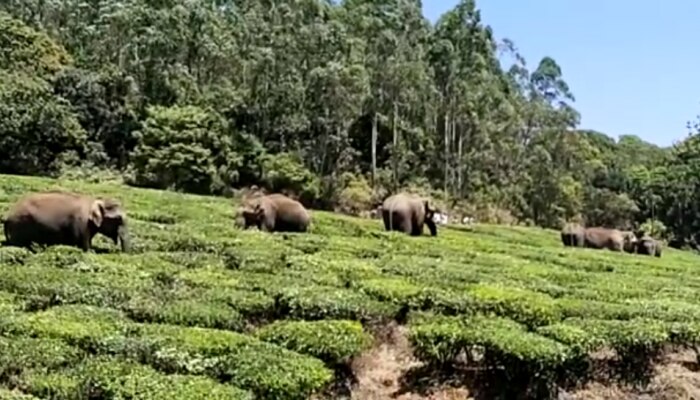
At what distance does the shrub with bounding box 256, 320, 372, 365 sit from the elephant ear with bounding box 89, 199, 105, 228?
6495 millimetres

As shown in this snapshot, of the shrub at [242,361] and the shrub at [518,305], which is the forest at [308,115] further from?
the shrub at [242,361]

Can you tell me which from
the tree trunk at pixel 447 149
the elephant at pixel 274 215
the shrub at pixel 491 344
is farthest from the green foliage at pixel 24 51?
the shrub at pixel 491 344

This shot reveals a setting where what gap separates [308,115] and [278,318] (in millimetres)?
47815

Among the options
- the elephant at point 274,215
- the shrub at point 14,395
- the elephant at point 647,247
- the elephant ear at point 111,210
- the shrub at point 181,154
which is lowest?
the elephant at point 647,247

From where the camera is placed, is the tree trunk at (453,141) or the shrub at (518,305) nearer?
the shrub at (518,305)

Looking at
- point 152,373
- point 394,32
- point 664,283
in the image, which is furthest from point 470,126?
point 152,373

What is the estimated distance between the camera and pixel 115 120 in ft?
190

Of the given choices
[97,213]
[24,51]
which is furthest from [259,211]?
[24,51]

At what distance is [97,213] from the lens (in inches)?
695

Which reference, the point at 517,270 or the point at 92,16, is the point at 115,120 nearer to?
the point at 92,16

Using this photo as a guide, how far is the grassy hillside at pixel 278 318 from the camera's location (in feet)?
32.9

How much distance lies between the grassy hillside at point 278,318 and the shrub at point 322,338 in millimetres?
22

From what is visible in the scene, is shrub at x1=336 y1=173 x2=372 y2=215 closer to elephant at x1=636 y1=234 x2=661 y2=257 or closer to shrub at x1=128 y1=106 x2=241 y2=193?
shrub at x1=128 y1=106 x2=241 y2=193

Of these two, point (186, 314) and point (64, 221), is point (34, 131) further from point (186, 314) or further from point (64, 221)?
point (186, 314)
